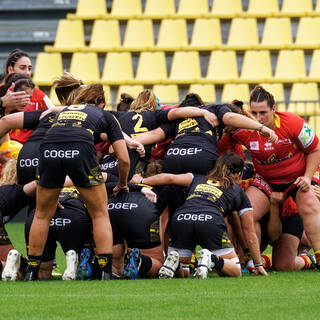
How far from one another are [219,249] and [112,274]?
2.64 ft

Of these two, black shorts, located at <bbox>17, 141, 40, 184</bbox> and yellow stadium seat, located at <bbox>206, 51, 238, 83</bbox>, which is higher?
yellow stadium seat, located at <bbox>206, 51, 238, 83</bbox>

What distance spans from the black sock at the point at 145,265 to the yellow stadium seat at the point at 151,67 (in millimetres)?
8284

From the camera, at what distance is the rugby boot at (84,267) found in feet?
19.0

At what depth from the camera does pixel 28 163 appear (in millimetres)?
6359

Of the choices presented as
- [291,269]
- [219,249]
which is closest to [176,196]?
[219,249]

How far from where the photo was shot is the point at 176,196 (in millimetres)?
6336

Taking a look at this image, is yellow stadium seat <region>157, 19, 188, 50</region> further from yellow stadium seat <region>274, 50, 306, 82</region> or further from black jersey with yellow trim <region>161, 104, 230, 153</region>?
black jersey with yellow trim <region>161, 104, 230, 153</region>

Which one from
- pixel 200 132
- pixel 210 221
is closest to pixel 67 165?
pixel 210 221

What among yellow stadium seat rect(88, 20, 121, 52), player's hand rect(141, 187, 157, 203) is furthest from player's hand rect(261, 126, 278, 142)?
yellow stadium seat rect(88, 20, 121, 52)

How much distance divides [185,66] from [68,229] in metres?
8.35

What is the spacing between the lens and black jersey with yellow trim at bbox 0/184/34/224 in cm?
607

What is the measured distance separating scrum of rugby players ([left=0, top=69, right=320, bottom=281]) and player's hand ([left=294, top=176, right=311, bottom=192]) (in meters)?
0.03

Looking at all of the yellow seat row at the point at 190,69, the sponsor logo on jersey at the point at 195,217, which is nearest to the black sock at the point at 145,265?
the sponsor logo on jersey at the point at 195,217

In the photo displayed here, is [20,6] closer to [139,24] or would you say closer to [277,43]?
[139,24]
